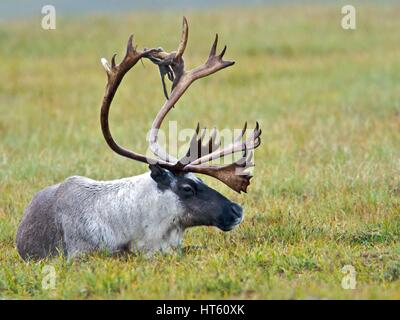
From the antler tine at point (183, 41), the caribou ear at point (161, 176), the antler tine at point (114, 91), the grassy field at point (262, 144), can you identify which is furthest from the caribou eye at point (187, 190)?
the antler tine at point (183, 41)

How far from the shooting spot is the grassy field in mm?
7125

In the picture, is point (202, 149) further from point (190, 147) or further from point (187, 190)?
point (187, 190)

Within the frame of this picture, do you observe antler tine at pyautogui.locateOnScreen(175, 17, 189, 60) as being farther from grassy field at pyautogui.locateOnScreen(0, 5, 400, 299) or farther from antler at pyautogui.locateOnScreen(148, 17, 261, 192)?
grassy field at pyautogui.locateOnScreen(0, 5, 400, 299)

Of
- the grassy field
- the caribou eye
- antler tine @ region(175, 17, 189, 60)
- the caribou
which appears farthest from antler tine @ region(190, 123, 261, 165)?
antler tine @ region(175, 17, 189, 60)

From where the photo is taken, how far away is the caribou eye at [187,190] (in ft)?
25.9

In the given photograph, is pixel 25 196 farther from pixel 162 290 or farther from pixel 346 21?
pixel 346 21

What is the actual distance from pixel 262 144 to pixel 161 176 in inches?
218

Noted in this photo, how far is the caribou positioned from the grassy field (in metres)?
0.23

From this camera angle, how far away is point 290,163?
1188cm

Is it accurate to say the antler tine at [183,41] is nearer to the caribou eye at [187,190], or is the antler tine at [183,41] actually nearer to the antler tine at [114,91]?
the antler tine at [114,91]

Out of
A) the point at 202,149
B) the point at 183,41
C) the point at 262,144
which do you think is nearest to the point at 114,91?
the point at 183,41

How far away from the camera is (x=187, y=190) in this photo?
7906 millimetres

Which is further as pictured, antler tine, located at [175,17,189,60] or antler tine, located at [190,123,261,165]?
antler tine, located at [175,17,189,60]

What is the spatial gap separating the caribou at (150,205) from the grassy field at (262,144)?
226mm
